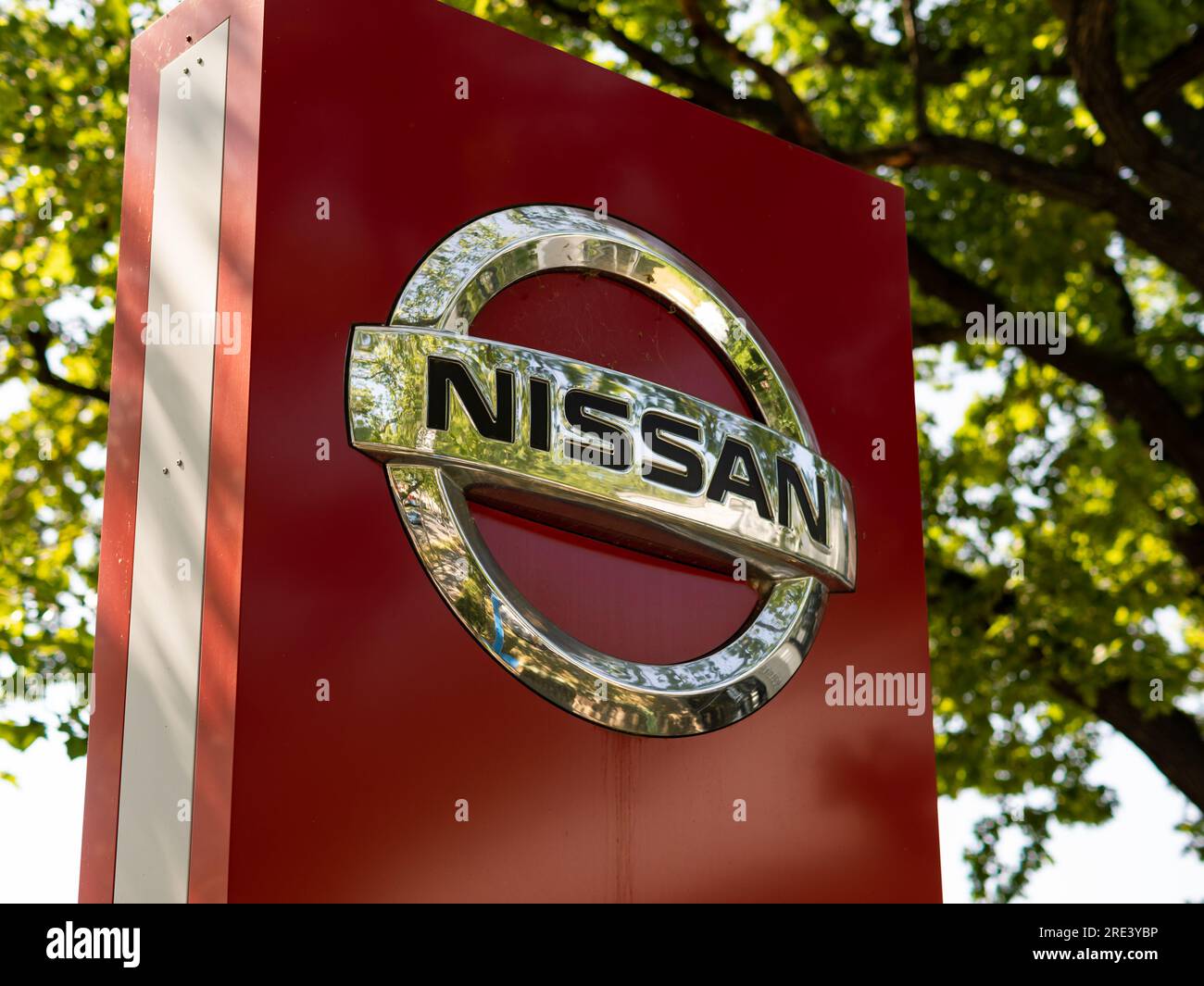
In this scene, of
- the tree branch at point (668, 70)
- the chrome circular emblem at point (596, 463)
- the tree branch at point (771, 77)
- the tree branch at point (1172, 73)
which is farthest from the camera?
the tree branch at point (668, 70)

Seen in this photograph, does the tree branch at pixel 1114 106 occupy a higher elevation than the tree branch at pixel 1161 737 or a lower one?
higher

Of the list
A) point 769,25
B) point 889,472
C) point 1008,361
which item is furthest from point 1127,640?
point 889,472

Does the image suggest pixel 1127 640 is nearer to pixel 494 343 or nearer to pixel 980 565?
pixel 980 565

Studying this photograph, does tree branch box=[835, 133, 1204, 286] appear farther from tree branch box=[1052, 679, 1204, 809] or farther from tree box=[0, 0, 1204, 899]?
tree branch box=[1052, 679, 1204, 809]

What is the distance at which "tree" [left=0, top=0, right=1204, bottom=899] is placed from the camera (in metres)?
6.19

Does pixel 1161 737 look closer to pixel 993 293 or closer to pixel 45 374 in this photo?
pixel 993 293

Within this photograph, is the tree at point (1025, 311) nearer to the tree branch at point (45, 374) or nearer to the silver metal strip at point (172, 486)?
the tree branch at point (45, 374)

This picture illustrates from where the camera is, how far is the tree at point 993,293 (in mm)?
6188

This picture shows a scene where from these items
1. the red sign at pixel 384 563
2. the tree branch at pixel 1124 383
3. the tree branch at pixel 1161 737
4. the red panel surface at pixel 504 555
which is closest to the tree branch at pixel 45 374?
the tree branch at pixel 1124 383

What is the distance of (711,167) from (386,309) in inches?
34.9

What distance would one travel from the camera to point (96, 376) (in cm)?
672

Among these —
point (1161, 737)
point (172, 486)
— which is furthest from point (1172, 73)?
point (172, 486)

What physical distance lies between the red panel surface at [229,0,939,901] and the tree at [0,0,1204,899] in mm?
3659

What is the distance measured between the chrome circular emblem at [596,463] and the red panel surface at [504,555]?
0.05m
